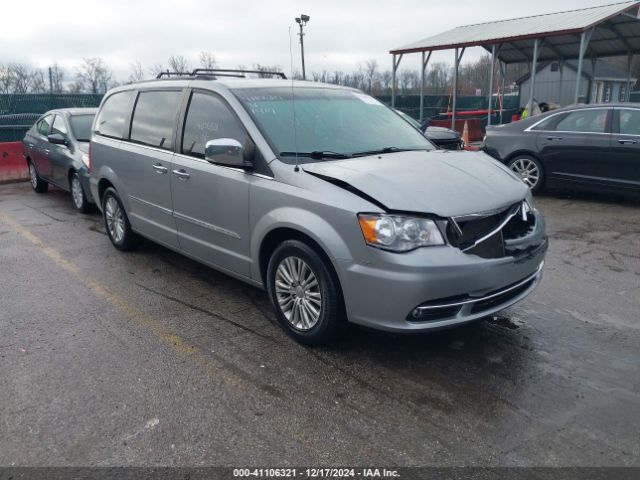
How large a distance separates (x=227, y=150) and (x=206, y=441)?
198 centimetres

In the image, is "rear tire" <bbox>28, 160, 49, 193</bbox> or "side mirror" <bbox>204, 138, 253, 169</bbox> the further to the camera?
"rear tire" <bbox>28, 160, 49, 193</bbox>

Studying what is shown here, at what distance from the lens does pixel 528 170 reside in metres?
9.09

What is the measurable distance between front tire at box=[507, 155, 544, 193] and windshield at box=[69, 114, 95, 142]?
22.8 ft

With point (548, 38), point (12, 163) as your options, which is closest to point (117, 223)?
point (12, 163)

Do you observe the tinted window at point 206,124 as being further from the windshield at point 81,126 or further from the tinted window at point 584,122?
the tinted window at point 584,122

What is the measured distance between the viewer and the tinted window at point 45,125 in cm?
933

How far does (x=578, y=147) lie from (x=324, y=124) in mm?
5620

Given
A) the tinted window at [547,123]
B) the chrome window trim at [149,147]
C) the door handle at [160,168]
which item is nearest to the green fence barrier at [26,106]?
the chrome window trim at [149,147]

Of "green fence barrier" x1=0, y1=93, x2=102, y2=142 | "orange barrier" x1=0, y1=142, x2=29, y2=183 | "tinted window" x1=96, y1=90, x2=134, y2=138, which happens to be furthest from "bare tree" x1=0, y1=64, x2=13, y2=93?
"tinted window" x1=96, y1=90, x2=134, y2=138

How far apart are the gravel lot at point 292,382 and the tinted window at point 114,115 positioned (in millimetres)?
1732

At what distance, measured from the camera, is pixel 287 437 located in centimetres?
282

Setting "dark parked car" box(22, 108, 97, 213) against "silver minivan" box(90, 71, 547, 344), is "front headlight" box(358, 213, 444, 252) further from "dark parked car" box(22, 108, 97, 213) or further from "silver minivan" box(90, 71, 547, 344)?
"dark parked car" box(22, 108, 97, 213)

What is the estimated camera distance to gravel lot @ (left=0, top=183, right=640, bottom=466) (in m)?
2.74

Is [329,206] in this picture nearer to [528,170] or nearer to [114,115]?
[114,115]
